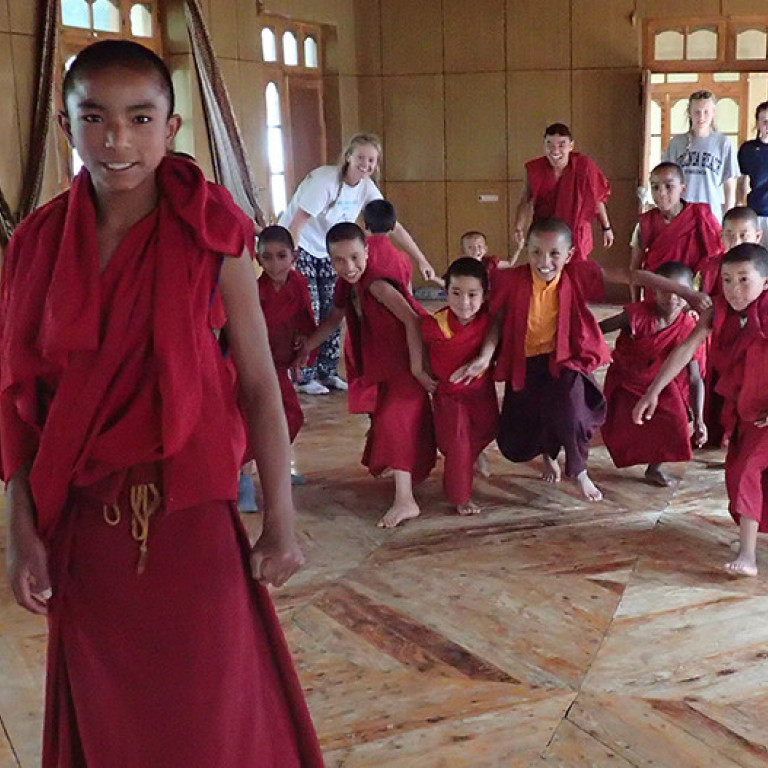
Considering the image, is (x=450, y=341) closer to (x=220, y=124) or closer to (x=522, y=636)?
(x=522, y=636)

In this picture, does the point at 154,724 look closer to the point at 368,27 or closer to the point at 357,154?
the point at 357,154

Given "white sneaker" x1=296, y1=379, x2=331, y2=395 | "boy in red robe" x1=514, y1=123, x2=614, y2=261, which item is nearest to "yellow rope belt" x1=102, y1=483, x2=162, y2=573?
"boy in red robe" x1=514, y1=123, x2=614, y2=261

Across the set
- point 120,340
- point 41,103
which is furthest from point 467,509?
point 41,103

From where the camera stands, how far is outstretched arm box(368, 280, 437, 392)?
3990mm

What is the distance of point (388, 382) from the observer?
13.5 feet

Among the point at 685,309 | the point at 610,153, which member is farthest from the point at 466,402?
the point at 610,153

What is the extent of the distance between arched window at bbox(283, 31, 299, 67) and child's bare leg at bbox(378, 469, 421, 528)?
6.05 metres

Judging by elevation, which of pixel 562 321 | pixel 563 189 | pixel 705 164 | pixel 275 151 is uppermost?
pixel 275 151

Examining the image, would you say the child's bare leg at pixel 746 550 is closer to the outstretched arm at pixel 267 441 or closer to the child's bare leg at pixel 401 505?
the child's bare leg at pixel 401 505

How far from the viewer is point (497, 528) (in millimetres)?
3824

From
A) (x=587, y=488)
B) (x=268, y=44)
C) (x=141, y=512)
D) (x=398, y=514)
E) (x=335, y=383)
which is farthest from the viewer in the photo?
(x=268, y=44)

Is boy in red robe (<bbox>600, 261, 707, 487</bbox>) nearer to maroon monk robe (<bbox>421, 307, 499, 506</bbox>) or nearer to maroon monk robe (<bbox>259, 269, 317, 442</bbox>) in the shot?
maroon monk robe (<bbox>421, 307, 499, 506</bbox>)

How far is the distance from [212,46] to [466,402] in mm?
4708

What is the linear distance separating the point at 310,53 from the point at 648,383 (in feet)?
20.8
